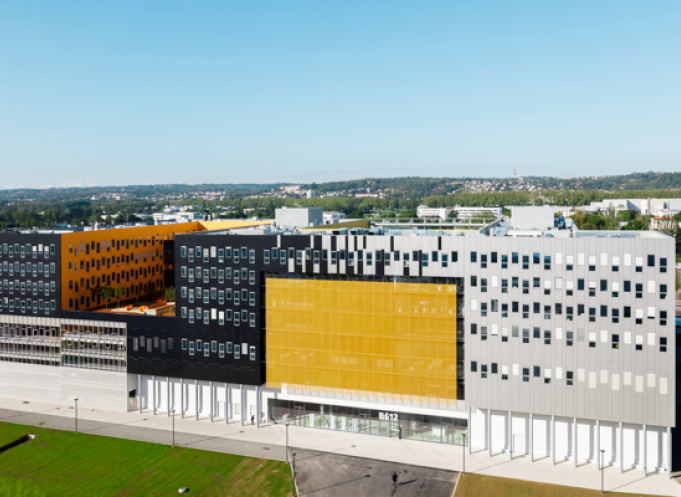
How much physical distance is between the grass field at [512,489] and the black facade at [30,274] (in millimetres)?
55547

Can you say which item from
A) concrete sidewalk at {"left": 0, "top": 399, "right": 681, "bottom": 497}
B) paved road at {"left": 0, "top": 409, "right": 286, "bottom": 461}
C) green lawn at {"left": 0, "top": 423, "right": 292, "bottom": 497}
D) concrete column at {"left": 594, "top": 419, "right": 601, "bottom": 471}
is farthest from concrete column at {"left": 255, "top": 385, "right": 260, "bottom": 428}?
concrete column at {"left": 594, "top": 419, "right": 601, "bottom": 471}

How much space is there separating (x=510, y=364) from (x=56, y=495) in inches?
1762

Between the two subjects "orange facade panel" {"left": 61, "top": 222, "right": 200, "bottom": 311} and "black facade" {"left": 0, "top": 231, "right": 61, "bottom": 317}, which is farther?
"orange facade panel" {"left": 61, "top": 222, "right": 200, "bottom": 311}

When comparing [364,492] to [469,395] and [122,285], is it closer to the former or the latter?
[469,395]

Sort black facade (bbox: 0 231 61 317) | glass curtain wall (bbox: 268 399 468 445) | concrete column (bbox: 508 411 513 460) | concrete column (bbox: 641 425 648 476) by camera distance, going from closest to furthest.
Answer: concrete column (bbox: 641 425 648 476)
concrete column (bbox: 508 411 513 460)
glass curtain wall (bbox: 268 399 468 445)
black facade (bbox: 0 231 61 317)

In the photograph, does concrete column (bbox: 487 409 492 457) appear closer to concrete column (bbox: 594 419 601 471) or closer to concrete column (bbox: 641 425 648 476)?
concrete column (bbox: 594 419 601 471)

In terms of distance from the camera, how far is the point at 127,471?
177 ft

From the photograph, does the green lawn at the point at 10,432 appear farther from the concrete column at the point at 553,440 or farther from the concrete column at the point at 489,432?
the concrete column at the point at 553,440

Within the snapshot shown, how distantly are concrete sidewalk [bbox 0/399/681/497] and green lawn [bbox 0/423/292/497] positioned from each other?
2536mm

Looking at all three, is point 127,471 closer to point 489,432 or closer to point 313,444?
point 313,444

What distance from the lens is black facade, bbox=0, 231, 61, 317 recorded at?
72.1m

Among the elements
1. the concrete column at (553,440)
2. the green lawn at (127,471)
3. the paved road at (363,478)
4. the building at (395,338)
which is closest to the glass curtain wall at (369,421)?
the building at (395,338)

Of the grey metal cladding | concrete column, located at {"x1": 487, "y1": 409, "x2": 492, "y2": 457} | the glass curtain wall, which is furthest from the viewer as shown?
the glass curtain wall

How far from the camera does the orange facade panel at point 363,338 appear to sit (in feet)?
189
